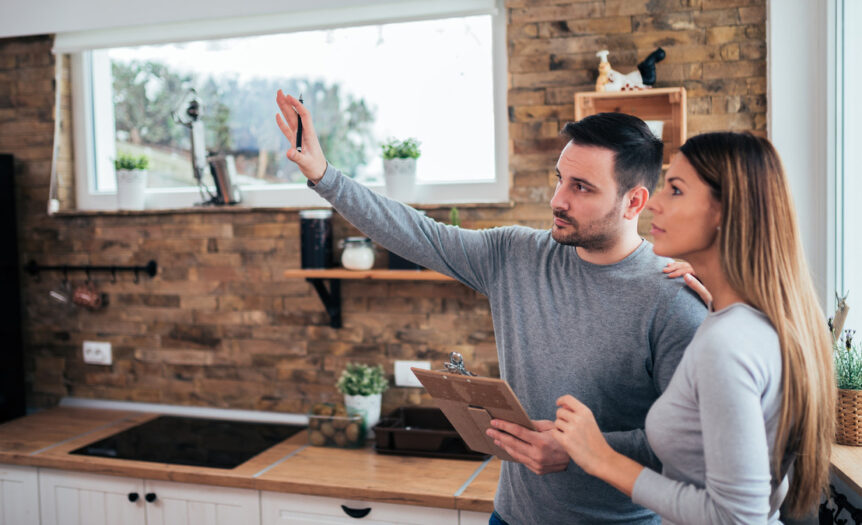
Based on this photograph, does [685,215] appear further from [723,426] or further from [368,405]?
[368,405]

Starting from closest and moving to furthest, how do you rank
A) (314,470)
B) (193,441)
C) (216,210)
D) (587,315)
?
(587,315)
(314,470)
(193,441)
(216,210)

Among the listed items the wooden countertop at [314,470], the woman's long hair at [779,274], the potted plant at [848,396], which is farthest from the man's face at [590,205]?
the wooden countertop at [314,470]

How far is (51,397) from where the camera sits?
3.25 meters

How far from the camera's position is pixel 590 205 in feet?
5.03

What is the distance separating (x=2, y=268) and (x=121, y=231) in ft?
1.61

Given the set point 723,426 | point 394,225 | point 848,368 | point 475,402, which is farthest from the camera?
point 848,368

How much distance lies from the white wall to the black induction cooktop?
187cm

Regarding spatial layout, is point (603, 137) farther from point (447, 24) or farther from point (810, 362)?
point (447, 24)

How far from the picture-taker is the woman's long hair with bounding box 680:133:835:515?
3.68ft

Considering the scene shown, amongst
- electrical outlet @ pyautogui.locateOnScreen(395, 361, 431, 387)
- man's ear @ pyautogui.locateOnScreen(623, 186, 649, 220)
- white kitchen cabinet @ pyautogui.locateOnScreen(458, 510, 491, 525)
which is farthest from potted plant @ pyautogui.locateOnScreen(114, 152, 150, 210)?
man's ear @ pyautogui.locateOnScreen(623, 186, 649, 220)

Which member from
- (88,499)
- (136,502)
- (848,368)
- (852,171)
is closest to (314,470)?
(136,502)

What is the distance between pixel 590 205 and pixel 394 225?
0.43 m

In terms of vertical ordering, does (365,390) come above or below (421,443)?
above

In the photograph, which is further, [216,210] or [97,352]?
[97,352]
